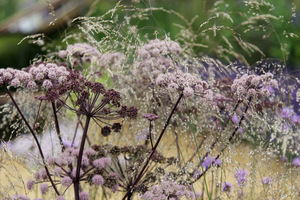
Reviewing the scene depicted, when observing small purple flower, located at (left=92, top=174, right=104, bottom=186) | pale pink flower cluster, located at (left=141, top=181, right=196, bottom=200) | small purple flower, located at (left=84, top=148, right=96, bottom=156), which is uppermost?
small purple flower, located at (left=84, top=148, right=96, bottom=156)

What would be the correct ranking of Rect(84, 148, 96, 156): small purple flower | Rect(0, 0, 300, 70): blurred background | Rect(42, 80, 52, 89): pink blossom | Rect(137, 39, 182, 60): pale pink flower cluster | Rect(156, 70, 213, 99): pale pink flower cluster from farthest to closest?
Rect(0, 0, 300, 70): blurred background < Rect(137, 39, 182, 60): pale pink flower cluster < Rect(84, 148, 96, 156): small purple flower < Rect(42, 80, 52, 89): pink blossom < Rect(156, 70, 213, 99): pale pink flower cluster

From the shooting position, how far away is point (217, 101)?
89.6 inches

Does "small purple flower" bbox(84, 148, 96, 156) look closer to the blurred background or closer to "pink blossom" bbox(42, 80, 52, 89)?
"pink blossom" bbox(42, 80, 52, 89)

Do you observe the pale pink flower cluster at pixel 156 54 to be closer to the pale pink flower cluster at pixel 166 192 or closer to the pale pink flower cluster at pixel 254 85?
the pale pink flower cluster at pixel 254 85

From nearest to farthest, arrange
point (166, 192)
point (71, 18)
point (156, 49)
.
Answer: point (166, 192), point (156, 49), point (71, 18)

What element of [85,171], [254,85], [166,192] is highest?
[254,85]

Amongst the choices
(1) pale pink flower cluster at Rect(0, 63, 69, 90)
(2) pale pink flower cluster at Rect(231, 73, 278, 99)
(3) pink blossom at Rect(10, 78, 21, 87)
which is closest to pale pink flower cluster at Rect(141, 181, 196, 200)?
(2) pale pink flower cluster at Rect(231, 73, 278, 99)

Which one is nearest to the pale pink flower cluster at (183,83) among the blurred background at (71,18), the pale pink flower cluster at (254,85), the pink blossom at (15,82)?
the pale pink flower cluster at (254,85)

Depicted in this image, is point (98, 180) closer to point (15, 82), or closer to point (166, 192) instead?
point (166, 192)

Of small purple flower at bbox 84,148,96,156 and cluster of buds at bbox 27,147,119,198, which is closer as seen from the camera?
cluster of buds at bbox 27,147,119,198

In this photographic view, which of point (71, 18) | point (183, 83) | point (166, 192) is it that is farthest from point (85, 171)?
point (71, 18)

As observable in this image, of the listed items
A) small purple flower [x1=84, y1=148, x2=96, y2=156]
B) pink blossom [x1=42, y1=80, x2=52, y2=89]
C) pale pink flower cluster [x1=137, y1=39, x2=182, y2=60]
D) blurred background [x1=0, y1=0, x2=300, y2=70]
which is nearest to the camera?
pink blossom [x1=42, y1=80, x2=52, y2=89]

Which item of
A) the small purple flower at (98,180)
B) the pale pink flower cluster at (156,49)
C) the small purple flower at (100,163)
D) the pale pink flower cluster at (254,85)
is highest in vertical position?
the pale pink flower cluster at (156,49)

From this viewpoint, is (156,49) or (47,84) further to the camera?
(156,49)
